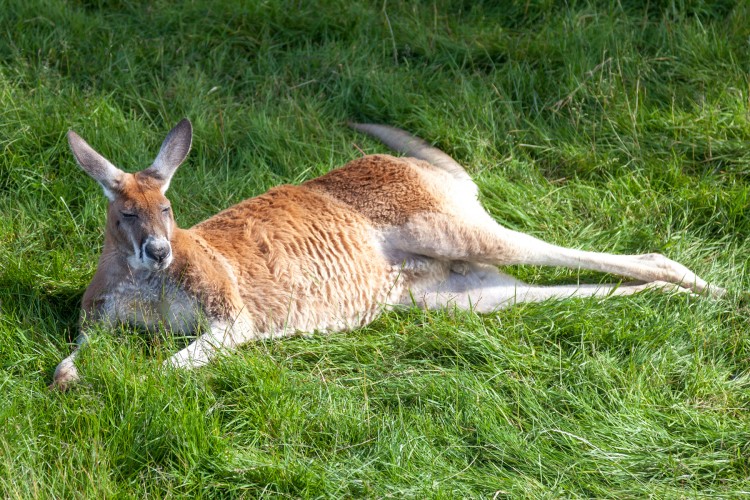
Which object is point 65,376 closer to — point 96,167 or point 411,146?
point 96,167

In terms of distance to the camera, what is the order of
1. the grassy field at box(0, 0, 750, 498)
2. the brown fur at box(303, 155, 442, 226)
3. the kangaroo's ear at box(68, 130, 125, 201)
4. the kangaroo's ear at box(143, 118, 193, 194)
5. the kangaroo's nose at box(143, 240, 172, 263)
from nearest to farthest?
the grassy field at box(0, 0, 750, 498), the kangaroo's nose at box(143, 240, 172, 263), the kangaroo's ear at box(68, 130, 125, 201), the kangaroo's ear at box(143, 118, 193, 194), the brown fur at box(303, 155, 442, 226)

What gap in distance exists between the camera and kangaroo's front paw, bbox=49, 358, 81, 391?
4.12 m

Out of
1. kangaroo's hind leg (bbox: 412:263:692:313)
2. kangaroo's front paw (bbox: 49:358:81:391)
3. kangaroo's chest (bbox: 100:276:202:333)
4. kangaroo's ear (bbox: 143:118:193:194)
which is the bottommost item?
kangaroo's hind leg (bbox: 412:263:692:313)

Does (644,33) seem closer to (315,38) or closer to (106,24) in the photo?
(315,38)

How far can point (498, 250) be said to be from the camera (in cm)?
510

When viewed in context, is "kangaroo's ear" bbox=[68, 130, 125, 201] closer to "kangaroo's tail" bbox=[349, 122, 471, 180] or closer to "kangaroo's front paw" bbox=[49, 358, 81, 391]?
"kangaroo's front paw" bbox=[49, 358, 81, 391]

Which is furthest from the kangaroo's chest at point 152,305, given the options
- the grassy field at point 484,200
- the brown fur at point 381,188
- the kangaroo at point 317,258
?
the brown fur at point 381,188

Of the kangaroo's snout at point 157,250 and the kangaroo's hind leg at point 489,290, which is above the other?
the kangaroo's snout at point 157,250

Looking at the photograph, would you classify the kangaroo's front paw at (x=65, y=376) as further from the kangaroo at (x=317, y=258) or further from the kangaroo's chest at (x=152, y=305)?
the kangaroo's chest at (x=152, y=305)

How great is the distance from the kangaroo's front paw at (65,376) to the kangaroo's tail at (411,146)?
94.2 inches

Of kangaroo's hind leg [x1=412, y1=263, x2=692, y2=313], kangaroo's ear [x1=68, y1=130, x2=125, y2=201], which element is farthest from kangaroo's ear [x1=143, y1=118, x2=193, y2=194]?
kangaroo's hind leg [x1=412, y1=263, x2=692, y2=313]

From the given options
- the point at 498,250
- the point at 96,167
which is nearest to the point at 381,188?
the point at 498,250

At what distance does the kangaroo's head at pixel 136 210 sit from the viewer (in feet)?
14.3

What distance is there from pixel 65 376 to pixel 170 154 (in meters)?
1.14
